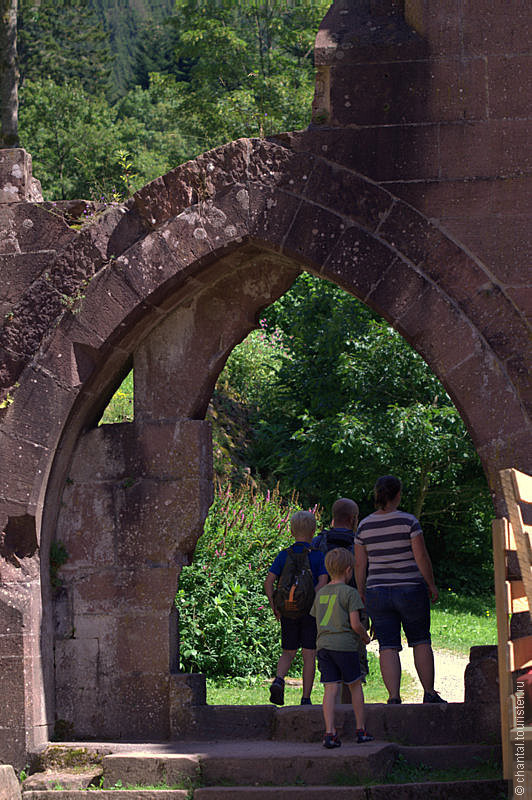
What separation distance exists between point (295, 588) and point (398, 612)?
0.71 metres

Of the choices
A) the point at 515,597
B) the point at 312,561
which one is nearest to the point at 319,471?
the point at 312,561

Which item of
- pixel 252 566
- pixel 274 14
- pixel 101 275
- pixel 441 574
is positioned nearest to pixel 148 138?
pixel 274 14

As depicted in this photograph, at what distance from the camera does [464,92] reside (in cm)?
594

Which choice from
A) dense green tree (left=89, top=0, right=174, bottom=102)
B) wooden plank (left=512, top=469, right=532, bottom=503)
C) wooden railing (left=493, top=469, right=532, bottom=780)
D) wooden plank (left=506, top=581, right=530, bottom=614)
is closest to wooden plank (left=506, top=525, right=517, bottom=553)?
wooden railing (left=493, top=469, right=532, bottom=780)

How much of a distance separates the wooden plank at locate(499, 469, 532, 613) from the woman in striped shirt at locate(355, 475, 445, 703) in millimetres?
1874

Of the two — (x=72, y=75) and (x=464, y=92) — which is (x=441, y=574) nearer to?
(x=464, y=92)

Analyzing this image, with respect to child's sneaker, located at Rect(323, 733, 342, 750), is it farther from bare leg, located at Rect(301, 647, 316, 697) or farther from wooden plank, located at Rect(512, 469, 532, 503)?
A: wooden plank, located at Rect(512, 469, 532, 503)

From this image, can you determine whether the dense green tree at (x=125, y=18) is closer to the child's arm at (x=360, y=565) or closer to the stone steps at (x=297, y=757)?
the child's arm at (x=360, y=565)

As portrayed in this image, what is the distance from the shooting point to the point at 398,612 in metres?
6.17

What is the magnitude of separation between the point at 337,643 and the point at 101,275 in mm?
2602

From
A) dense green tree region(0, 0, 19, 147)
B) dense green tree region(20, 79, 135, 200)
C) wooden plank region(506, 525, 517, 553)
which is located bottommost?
wooden plank region(506, 525, 517, 553)

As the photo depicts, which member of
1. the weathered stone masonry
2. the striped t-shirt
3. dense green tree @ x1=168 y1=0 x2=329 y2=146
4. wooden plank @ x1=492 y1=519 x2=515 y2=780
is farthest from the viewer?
dense green tree @ x1=168 y1=0 x2=329 y2=146

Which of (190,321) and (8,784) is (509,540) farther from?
(8,784)

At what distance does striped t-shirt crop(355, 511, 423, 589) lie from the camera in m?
6.15
